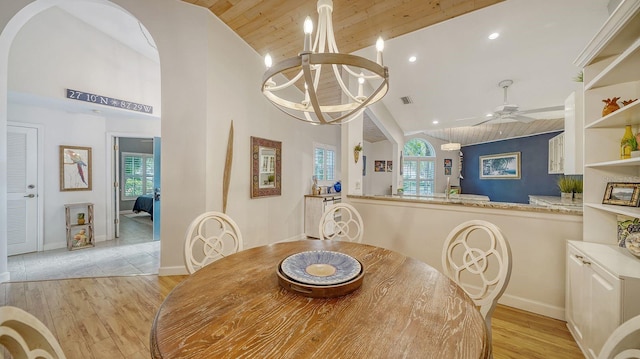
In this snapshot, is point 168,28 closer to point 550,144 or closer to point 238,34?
point 238,34

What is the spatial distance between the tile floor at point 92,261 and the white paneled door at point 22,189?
0.81ft

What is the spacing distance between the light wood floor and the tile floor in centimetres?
42

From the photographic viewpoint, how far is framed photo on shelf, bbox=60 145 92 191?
4027 millimetres

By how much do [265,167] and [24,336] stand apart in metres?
3.22

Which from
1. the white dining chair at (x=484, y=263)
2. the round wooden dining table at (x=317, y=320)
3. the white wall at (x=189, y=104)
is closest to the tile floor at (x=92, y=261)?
the white wall at (x=189, y=104)

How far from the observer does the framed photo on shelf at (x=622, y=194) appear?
1.55m

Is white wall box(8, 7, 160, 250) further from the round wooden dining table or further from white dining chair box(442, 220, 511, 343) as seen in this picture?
white dining chair box(442, 220, 511, 343)

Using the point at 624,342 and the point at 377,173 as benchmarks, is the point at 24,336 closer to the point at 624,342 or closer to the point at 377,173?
the point at 624,342

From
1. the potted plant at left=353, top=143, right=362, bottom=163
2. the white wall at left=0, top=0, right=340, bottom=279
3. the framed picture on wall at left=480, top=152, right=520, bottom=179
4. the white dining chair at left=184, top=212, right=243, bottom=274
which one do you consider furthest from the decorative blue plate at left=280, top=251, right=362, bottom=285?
the framed picture on wall at left=480, top=152, right=520, bottom=179

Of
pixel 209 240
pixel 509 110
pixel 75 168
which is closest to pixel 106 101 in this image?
pixel 75 168

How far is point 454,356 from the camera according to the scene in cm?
68

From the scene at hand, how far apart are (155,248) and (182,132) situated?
2.39m

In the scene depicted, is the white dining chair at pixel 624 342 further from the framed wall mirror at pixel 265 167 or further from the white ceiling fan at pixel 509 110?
the white ceiling fan at pixel 509 110

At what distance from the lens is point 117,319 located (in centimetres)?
199
